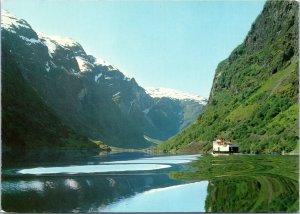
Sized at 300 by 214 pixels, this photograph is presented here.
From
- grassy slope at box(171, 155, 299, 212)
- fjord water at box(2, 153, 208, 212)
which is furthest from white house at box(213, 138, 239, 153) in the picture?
grassy slope at box(171, 155, 299, 212)

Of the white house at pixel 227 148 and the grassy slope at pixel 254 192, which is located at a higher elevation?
the white house at pixel 227 148

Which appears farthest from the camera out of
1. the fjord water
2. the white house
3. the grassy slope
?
the white house

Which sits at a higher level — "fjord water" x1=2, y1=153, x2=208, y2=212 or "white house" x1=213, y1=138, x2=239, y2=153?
"white house" x1=213, y1=138, x2=239, y2=153

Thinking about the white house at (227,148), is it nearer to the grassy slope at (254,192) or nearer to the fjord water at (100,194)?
the fjord water at (100,194)

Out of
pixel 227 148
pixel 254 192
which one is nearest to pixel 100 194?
pixel 254 192

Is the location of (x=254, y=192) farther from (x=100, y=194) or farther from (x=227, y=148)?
(x=227, y=148)

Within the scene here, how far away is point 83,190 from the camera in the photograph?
55.0 m

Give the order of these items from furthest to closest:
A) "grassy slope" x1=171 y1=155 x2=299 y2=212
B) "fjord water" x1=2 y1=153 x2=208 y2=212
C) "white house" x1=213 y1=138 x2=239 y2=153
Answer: "white house" x1=213 y1=138 x2=239 y2=153 → "fjord water" x1=2 y1=153 x2=208 y2=212 → "grassy slope" x1=171 y1=155 x2=299 y2=212

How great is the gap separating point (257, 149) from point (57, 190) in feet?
298

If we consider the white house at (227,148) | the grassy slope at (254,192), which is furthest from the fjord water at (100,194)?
the white house at (227,148)

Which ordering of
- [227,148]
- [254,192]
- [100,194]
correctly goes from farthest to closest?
[227,148] → [100,194] → [254,192]

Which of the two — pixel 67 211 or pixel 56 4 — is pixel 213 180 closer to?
pixel 67 211

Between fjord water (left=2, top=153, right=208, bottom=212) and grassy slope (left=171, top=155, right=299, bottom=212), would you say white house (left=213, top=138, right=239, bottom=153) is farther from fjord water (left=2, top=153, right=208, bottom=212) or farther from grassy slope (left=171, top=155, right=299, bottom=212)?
grassy slope (left=171, top=155, right=299, bottom=212)

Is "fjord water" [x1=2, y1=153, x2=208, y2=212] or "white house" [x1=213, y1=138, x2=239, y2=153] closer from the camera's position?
Answer: "fjord water" [x1=2, y1=153, x2=208, y2=212]
